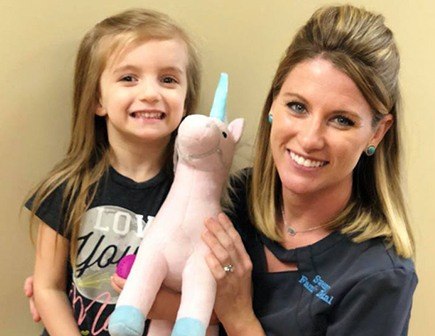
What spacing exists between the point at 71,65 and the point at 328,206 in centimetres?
60

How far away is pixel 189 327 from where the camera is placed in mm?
935

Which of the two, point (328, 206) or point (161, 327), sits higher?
point (328, 206)

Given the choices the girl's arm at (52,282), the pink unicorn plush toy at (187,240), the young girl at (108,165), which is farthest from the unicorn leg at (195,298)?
the girl's arm at (52,282)

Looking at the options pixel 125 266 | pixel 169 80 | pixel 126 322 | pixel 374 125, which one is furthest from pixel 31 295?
pixel 374 125

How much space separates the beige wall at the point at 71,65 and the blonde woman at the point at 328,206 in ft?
0.84

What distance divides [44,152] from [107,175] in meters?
0.17

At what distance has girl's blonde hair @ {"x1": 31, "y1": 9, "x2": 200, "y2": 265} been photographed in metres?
1.13

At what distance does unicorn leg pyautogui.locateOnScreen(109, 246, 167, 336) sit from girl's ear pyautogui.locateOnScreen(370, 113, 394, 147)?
41 centimetres

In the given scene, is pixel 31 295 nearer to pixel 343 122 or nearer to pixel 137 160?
pixel 137 160

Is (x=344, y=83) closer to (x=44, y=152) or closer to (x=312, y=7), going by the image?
(x=312, y=7)

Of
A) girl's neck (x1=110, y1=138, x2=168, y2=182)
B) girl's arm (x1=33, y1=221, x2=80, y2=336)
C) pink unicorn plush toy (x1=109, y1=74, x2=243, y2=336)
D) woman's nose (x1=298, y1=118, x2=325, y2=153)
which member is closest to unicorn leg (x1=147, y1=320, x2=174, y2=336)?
pink unicorn plush toy (x1=109, y1=74, x2=243, y2=336)

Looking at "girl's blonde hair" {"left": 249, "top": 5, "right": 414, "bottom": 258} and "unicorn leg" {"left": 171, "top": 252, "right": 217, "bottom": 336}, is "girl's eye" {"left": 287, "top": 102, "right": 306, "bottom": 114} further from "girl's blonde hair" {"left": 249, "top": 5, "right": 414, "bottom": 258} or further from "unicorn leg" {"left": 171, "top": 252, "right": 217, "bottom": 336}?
"unicorn leg" {"left": 171, "top": 252, "right": 217, "bottom": 336}

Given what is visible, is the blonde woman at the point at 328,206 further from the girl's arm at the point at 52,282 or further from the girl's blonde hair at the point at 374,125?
the girl's arm at the point at 52,282

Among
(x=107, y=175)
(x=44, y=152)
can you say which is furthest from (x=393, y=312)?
(x=44, y=152)
